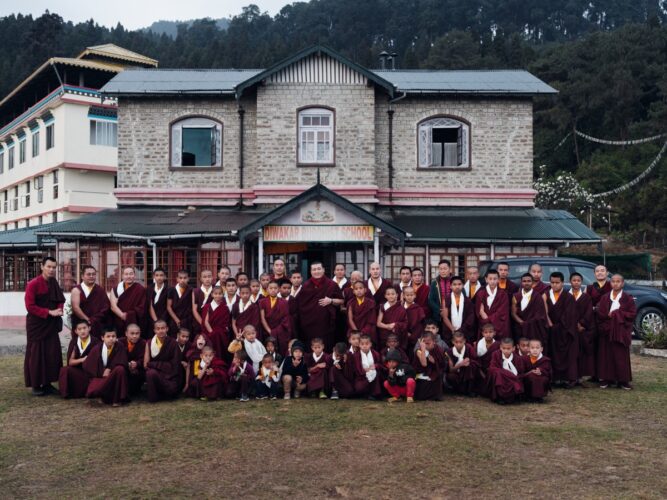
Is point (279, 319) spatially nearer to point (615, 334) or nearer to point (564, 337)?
point (564, 337)

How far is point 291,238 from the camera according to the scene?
15344 mm

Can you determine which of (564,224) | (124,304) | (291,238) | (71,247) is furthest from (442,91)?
(124,304)

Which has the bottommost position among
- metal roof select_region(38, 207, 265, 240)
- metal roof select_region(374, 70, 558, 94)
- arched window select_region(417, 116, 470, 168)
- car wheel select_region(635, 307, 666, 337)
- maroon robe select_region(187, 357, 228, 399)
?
maroon robe select_region(187, 357, 228, 399)

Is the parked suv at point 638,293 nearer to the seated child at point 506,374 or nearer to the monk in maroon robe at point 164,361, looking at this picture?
the seated child at point 506,374

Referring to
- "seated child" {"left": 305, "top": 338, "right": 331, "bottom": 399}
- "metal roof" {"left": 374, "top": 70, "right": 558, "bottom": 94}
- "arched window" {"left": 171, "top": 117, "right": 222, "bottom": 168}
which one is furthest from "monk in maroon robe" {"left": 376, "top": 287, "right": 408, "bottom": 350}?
"arched window" {"left": 171, "top": 117, "right": 222, "bottom": 168}

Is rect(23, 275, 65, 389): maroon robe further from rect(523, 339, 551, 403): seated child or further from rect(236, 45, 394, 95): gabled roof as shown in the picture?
rect(236, 45, 394, 95): gabled roof

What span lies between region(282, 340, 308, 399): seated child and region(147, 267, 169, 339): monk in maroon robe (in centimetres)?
217

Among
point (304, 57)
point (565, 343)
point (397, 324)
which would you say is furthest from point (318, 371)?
A: point (304, 57)

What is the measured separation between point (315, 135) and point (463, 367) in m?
11.2

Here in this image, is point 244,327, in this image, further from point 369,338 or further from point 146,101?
point 146,101

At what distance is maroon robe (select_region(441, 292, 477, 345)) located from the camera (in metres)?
10.2

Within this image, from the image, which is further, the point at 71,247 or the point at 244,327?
the point at 71,247

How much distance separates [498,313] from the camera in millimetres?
10148

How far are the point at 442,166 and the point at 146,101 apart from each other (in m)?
8.61
